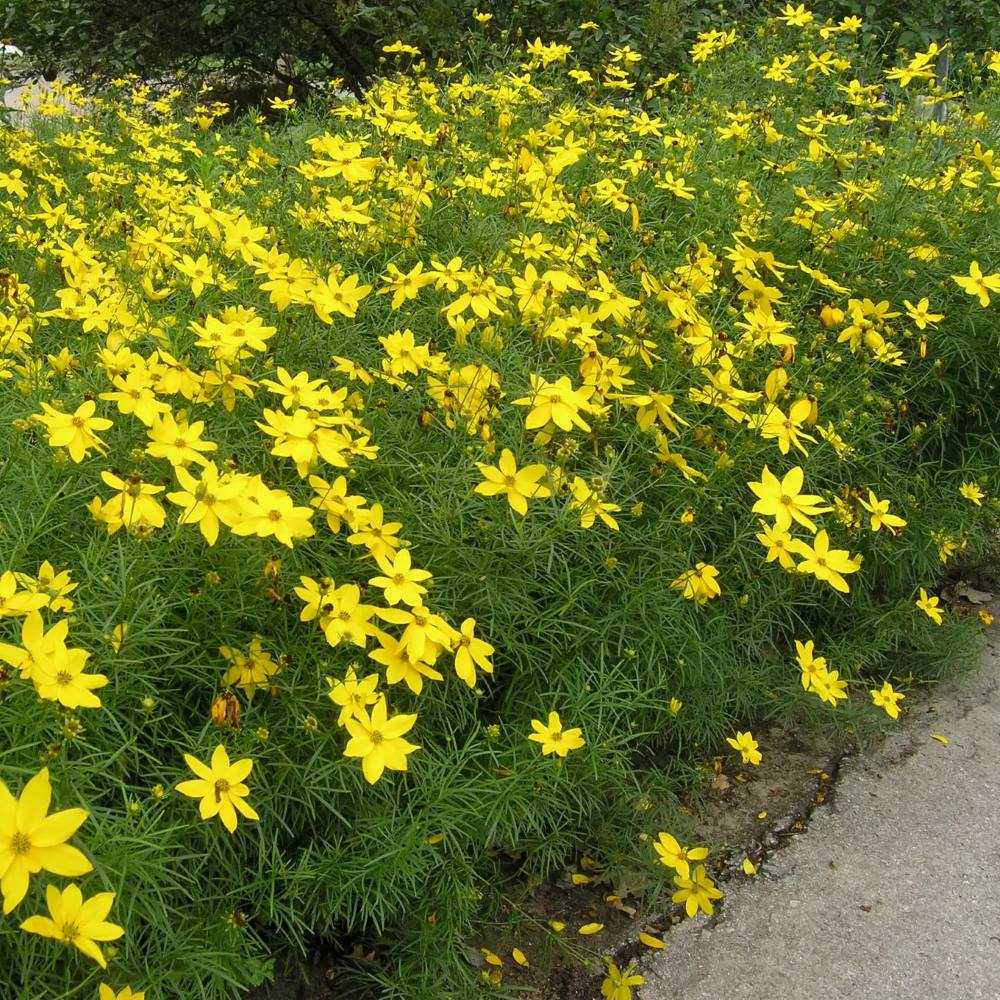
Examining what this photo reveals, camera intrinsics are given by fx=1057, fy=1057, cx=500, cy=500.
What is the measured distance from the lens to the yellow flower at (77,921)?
4.31 ft

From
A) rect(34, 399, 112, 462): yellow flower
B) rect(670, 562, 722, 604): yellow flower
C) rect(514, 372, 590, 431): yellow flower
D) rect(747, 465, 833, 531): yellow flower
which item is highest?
rect(514, 372, 590, 431): yellow flower

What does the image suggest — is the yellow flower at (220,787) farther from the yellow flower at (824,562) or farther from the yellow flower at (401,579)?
the yellow flower at (824,562)

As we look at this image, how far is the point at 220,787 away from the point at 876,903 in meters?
1.53

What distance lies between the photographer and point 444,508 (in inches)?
85.2

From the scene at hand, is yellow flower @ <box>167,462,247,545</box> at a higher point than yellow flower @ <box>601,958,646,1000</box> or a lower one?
higher

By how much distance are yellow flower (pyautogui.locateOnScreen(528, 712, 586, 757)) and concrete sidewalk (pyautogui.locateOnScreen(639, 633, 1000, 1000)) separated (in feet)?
1.93

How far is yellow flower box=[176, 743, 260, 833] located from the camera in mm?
1559

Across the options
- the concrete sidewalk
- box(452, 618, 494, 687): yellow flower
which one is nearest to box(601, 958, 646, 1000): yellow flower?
the concrete sidewalk

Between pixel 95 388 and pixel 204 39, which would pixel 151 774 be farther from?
pixel 204 39

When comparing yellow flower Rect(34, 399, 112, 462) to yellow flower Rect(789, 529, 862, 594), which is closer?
yellow flower Rect(34, 399, 112, 462)

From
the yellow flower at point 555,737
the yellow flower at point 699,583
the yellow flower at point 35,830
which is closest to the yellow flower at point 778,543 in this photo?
the yellow flower at point 699,583

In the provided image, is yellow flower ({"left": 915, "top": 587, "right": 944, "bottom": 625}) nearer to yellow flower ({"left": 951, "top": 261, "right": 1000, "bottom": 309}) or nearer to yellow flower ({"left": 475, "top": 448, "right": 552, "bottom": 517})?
yellow flower ({"left": 951, "top": 261, "right": 1000, "bottom": 309})

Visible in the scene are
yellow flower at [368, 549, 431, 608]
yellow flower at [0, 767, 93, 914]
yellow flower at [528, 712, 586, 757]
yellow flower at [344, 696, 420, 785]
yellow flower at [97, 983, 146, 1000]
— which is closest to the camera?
yellow flower at [0, 767, 93, 914]

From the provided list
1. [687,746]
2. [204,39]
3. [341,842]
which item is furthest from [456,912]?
[204,39]
